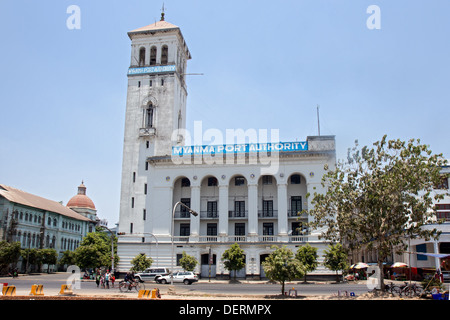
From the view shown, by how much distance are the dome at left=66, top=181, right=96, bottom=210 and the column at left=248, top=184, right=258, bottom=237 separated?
6375 centimetres

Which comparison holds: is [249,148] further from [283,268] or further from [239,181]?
[283,268]

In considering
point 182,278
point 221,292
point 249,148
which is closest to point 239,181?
point 249,148

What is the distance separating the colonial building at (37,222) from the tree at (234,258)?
3848 centimetres

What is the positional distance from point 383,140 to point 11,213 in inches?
2343

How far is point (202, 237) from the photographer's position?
1977 inches

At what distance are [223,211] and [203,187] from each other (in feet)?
15.9

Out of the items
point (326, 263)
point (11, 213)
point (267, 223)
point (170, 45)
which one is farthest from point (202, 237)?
point (11, 213)

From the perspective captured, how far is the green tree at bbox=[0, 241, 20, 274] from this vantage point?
184 ft

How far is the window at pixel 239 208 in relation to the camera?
51.4 metres

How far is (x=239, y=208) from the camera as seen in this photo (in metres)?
51.8

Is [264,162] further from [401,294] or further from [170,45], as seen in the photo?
[401,294]

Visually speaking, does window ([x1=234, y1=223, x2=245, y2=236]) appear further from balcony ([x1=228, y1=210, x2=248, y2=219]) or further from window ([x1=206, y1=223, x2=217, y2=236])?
window ([x1=206, y1=223, x2=217, y2=236])

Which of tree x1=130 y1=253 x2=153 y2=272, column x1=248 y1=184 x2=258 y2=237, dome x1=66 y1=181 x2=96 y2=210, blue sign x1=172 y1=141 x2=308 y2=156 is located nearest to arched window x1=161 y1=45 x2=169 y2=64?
blue sign x1=172 y1=141 x2=308 y2=156
